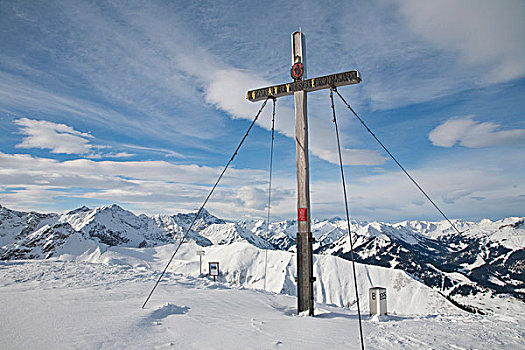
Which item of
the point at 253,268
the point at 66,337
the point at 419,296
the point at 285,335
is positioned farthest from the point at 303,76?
the point at 419,296

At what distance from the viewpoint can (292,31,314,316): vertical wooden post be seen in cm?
1013

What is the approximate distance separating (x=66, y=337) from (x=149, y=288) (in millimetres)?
5680

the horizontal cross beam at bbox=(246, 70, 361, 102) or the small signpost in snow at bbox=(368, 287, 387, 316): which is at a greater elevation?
the horizontal cross beam at bbox=(246, 70, 361, 102)

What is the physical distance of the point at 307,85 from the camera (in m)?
11.2

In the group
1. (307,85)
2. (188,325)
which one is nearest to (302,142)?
(307,85)

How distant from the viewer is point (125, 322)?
700 cm

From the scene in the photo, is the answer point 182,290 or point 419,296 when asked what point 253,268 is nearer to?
point 419,296

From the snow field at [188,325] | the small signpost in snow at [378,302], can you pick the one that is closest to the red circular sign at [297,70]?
the small signpost in snow at [378,302]

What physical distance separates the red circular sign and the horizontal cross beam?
25 cm

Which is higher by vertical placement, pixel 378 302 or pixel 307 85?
pixel 307 85

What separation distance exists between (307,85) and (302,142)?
6.91 feet

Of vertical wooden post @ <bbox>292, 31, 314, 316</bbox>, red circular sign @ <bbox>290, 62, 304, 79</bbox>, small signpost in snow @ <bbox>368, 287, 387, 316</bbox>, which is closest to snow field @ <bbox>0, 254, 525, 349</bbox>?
small signpost in snow @ <bbox>368, 287, 387, 316</bbox>

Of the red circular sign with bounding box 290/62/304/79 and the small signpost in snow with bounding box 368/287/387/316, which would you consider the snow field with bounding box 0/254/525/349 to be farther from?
the red circular sign with bounding box 290/62/304/79

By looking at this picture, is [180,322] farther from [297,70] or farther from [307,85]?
[297,70]
